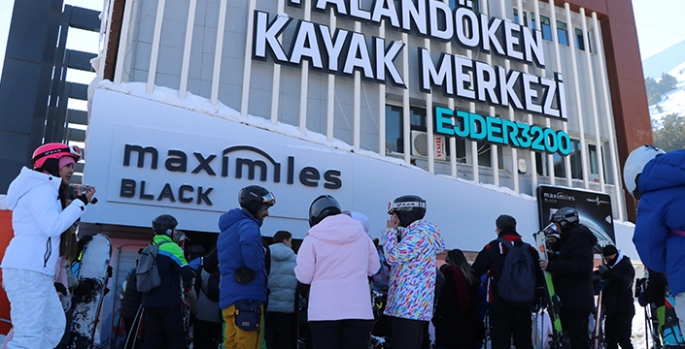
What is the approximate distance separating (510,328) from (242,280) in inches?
113

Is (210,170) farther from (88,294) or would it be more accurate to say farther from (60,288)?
(60,288)

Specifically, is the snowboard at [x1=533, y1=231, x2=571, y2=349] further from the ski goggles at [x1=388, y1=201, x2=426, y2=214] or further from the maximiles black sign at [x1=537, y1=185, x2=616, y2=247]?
the maximiles black sign at [x1=537, y1=185, x2=616, y2=247]

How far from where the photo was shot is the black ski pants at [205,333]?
6570 millimetres

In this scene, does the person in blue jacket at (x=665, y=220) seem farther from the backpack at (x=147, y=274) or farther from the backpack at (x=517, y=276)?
the backpack at (x=147, y=274)

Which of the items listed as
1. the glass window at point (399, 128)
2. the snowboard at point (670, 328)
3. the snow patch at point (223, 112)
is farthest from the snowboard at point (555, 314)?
the glass window at point (399, 128)

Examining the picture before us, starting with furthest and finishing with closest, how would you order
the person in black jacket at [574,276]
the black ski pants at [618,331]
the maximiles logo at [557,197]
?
the maximiles logo at [557,197], the black ski pants at [618,331], the person in black jacket at [574,276]

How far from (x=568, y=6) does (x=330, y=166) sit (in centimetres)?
923

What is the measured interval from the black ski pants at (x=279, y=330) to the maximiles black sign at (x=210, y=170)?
11.8 ft

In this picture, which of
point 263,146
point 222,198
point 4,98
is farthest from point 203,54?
point 4,98

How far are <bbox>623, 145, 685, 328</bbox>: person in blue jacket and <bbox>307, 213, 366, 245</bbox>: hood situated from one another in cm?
208

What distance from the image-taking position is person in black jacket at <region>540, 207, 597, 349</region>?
5.67 m

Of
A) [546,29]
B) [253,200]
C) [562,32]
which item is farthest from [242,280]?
[562,32]

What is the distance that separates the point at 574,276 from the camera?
19.0 ft

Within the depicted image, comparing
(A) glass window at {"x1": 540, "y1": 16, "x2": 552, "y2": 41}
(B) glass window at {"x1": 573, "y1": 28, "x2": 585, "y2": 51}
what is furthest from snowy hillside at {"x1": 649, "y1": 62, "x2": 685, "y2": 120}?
(A) glass window at {"x1": 540, "y1": 16, "x2": 552, "y2": 41}
